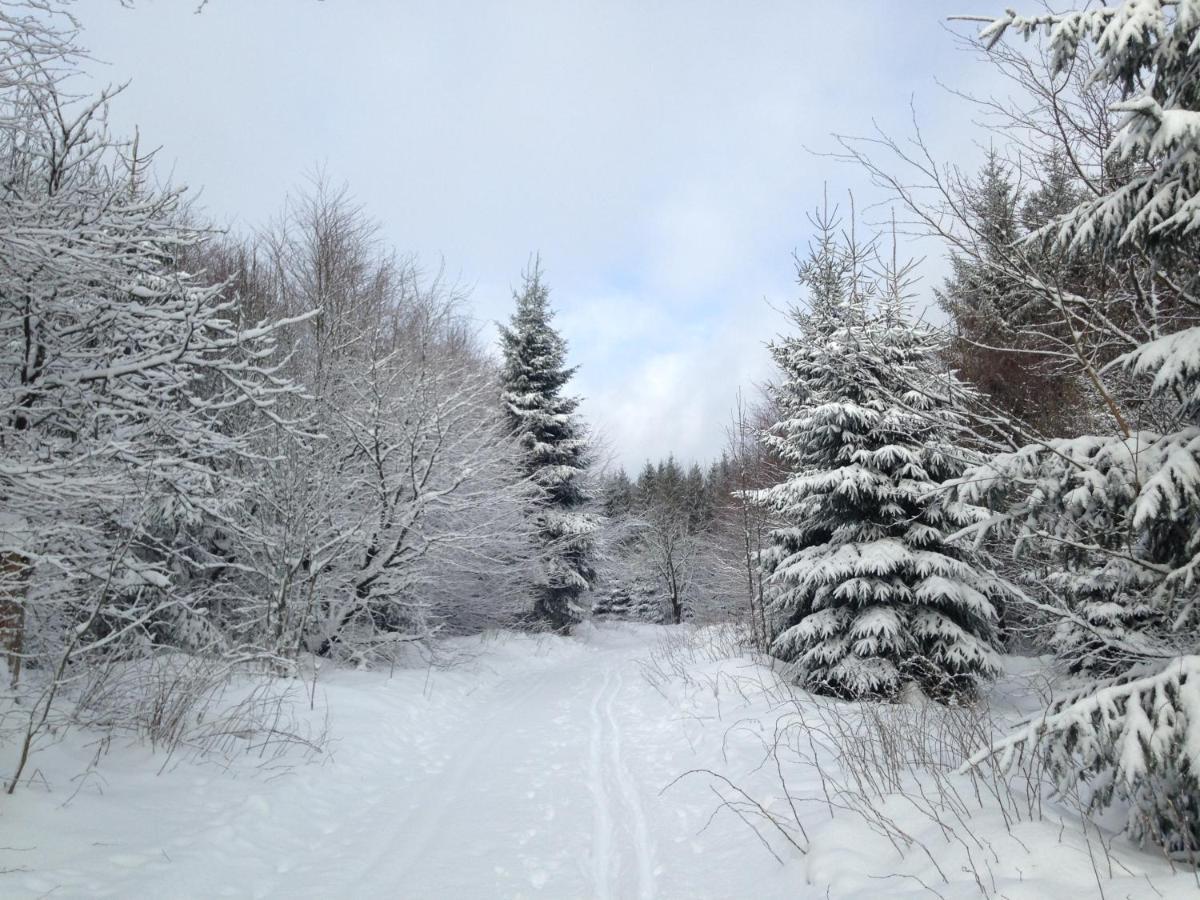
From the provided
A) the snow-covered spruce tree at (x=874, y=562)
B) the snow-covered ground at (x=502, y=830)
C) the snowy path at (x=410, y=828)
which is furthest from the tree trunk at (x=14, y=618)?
the snow-covered spruce tree at (x=874, y=562)

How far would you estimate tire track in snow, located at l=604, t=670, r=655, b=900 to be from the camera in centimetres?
403

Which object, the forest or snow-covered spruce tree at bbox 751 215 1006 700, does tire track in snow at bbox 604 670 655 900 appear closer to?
the forest

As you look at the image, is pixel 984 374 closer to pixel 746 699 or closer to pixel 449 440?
pixel 746 699

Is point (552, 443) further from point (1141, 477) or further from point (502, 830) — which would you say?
point (1141, 477)

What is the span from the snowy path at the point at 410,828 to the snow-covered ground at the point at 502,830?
0.02 m

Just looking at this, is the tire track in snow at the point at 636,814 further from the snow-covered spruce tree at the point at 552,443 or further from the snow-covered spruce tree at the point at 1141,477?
the snow-covered spruce tree at the point at 552,443

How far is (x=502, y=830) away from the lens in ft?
15.8

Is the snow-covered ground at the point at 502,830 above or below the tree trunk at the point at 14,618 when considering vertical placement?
below

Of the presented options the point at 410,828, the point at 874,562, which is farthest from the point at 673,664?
the point at 410,828

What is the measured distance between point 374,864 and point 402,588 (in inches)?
317

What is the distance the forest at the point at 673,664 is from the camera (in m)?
3.03

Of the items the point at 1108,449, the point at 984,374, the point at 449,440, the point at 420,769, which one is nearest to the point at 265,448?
the point at 449,440

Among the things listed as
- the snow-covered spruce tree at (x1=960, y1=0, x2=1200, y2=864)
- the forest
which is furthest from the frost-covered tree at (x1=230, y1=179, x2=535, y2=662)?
the snow-covered spruce tree at (x1=960, y1=0, x2=1200, y2=864)

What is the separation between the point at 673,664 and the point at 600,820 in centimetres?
780
